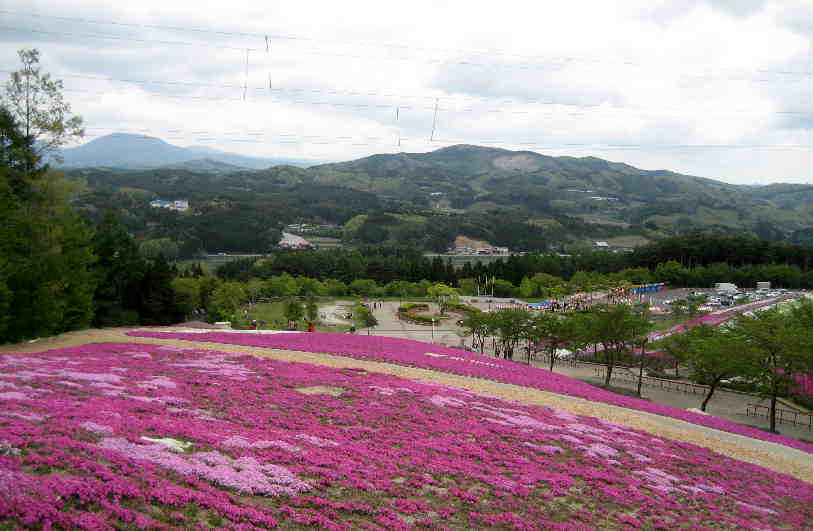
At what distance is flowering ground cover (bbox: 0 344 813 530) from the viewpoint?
9.63 meters

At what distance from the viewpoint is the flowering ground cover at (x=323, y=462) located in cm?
963

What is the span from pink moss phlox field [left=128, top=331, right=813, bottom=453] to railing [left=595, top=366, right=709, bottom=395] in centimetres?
1789

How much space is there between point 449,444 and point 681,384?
39.3m

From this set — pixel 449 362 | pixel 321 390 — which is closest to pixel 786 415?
pixel 449 362

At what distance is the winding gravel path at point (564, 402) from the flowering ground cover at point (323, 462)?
179 cm

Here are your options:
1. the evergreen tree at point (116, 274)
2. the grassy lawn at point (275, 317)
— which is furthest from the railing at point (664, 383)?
the evergreen tree at point (116, 274)

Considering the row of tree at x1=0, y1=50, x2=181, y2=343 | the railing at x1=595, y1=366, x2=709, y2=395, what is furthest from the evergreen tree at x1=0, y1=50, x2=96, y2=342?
the railing at x1=595, y1=366, x2=709, y2=395

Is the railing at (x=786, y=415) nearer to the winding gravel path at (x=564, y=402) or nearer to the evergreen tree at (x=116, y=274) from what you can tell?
the winding gravel path at (x=564, y=402)

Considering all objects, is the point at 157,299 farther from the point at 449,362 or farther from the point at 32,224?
the point at 449,362

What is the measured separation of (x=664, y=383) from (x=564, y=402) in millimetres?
28199

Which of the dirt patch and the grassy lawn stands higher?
the dirt patch

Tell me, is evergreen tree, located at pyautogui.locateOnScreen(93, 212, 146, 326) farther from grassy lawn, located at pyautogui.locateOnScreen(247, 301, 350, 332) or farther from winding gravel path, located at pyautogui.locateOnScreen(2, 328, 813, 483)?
winding gravel path, located at pyautogui.locateOnScreen(2, 328, 813, 483)

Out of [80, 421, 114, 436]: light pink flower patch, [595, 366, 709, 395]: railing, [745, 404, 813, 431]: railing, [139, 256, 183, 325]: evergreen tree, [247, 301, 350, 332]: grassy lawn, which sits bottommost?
[247, 301, 350, 332]: grassy lawn

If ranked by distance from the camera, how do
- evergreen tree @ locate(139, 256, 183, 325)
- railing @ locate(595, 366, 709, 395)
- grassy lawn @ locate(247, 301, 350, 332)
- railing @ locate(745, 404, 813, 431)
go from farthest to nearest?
1. grassy lawn @ locate(247, 301, 350, 332)
2. evergreen tree @ locate(139, 256, 183, 325)
3. railing @ locate(595, 366, 709, 395)
4. railing @ locate(745, 404, 813, 431)
